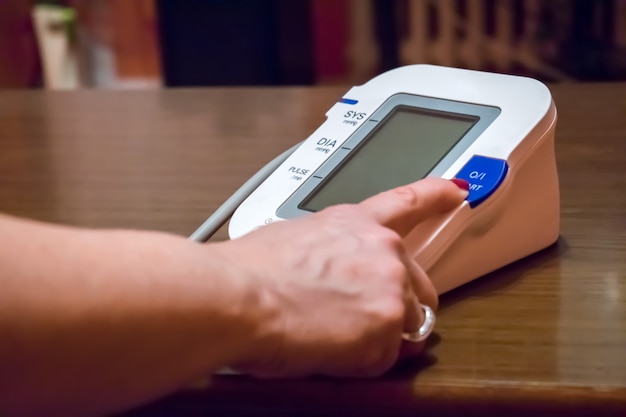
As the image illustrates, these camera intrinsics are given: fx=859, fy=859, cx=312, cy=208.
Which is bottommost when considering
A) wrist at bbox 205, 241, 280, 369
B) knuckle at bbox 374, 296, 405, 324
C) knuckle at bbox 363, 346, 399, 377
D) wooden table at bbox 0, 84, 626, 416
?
wooden table at bbox 0, 84, 626, 416

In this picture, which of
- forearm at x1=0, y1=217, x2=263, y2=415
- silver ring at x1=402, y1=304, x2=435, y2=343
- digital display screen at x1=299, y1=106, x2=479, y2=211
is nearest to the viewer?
forearm at x1=0, y1=217, x2=263, y2=415

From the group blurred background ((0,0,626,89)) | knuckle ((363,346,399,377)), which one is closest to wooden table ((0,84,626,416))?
knuckle ((363,346,399,377))

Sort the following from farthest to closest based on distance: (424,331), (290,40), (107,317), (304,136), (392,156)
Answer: (290,40)
(304,136)
(392,156)
(424,331)
(107,317)

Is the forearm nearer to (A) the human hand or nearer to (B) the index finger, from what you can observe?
(A) the human hand

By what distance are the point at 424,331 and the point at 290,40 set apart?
171cm

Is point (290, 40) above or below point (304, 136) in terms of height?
below

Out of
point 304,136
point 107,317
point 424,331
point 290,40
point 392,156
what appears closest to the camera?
point 107,317

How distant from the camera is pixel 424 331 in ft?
1.64

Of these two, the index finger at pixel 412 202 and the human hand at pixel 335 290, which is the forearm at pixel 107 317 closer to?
the human hand at pixel 335 290

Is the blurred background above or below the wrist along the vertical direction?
below

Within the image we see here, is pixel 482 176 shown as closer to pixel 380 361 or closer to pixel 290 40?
pixel 380 361

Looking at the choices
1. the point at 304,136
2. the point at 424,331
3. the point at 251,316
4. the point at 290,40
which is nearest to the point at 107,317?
the point at 251,316

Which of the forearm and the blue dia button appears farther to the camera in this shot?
the blue dia button

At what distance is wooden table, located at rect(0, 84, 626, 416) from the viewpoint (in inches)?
19.0
